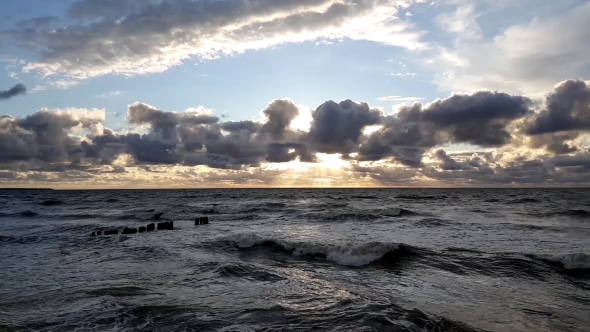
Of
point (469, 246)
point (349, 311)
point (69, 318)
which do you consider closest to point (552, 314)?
point (349, 311)

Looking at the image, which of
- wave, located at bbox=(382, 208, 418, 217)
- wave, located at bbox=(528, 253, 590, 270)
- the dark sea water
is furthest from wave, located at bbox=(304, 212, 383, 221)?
wave, located at bbox=(528, 253, 590, 270)

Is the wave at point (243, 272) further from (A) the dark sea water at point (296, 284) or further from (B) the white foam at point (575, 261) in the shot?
(B) the white foam at point (575, 261)

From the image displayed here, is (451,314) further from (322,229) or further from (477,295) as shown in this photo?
(322,229)

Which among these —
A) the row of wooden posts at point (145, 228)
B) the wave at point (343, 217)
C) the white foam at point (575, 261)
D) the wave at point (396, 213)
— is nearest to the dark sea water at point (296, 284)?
the white foam at point (575, 261)

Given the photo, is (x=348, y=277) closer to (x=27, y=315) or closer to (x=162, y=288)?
(x=162, y=288)

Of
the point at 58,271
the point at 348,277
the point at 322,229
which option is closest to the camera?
the point at 348,277

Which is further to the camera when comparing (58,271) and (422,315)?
(58,271)

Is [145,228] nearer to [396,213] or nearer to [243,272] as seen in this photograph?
[243,272]

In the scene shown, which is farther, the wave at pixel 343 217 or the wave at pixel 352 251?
the wave at pixel 343 217

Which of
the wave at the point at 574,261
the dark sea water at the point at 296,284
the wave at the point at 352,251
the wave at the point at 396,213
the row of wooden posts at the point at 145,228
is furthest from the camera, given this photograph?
the wave at the point at 396,213

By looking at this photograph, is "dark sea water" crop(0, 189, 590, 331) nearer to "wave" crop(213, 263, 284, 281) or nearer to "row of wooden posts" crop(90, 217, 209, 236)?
"wave" crop(213, 263, 284, 281)

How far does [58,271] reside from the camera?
1594 centimetres

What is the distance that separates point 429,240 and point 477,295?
12.0 meters

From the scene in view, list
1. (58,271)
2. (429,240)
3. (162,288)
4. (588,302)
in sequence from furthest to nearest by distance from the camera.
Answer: (429,240), (58,271), (162,288), (588,302)
